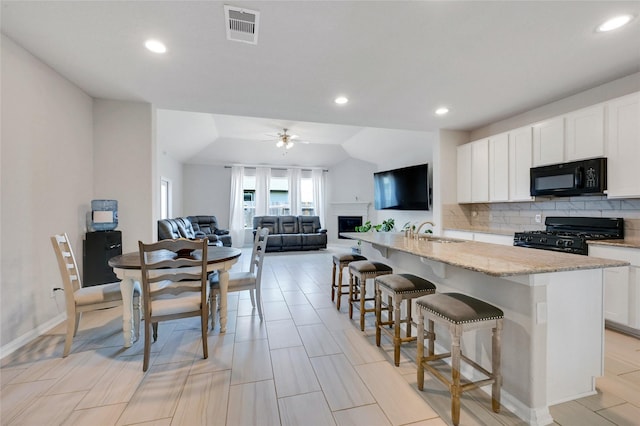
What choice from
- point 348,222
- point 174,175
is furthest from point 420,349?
point 174,175

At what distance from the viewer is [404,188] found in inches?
257

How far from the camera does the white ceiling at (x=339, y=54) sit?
1919 mm

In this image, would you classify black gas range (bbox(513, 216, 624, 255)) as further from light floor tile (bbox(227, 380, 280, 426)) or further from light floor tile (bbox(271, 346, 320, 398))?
light floor tile (bbox(227, 380, 280, 426))

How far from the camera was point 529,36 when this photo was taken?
7.18 ft

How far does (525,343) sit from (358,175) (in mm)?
7748

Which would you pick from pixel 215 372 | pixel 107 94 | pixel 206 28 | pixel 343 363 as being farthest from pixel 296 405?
pixel 107 94

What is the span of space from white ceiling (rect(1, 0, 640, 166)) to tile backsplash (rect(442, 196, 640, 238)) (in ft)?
4.37

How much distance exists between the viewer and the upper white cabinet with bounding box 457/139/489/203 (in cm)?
429

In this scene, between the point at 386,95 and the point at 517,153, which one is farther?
the point at 517,153

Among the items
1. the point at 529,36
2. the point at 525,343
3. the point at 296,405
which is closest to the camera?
the point at 525,343

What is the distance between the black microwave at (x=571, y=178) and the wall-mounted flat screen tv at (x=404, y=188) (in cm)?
247

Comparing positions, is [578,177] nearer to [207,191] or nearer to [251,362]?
[251,362]

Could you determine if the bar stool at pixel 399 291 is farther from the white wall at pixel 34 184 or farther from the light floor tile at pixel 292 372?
the white wall at pixel 34 184

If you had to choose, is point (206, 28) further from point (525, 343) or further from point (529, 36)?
point (525, 343)
